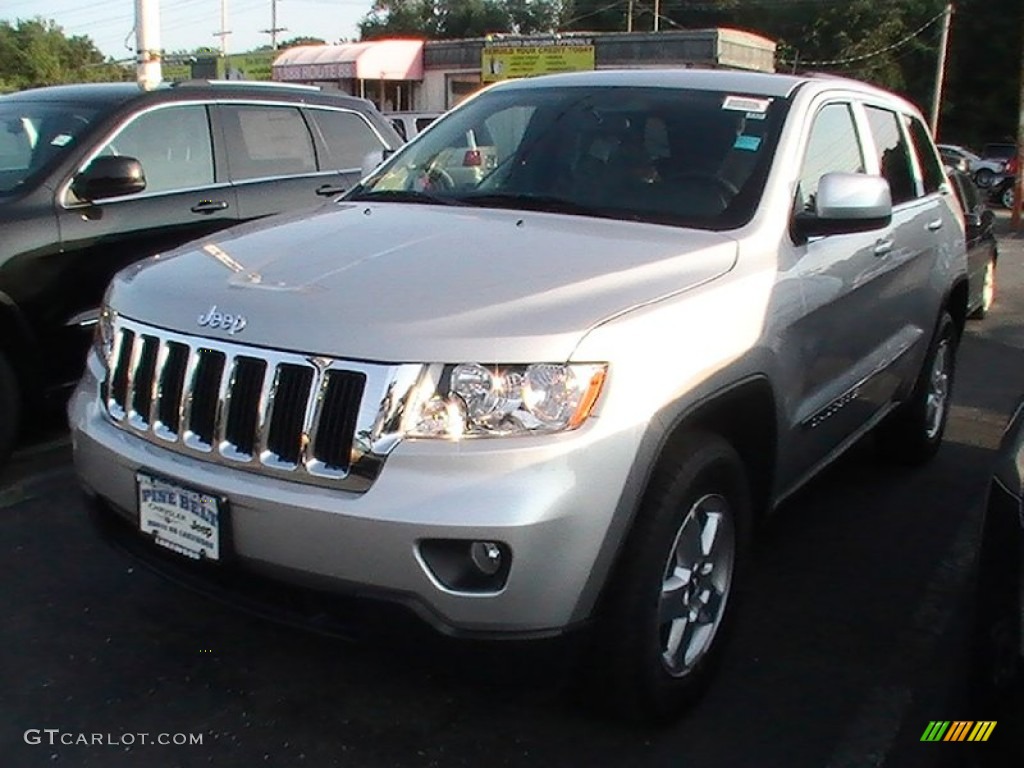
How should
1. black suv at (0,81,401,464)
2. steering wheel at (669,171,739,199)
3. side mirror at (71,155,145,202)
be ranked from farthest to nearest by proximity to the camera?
1. side mirror at (71,155,145,202)
2. black suv at (0,81,401,464)
3. steering wheel at (669,171,739,199)

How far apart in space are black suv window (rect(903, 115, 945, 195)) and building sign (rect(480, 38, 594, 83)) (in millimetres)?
30020

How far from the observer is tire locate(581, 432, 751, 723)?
2.82 meters

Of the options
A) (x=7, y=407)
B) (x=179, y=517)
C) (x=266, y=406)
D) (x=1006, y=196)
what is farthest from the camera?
(x=1006, y=196)

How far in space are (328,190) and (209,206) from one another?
2.98 ft

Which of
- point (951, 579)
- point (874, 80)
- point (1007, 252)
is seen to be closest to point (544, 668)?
point (951, 579)

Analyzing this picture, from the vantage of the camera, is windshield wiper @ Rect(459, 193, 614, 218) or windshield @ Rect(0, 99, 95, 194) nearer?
windshield wiper @ Rect(459, 193, 614, 218)

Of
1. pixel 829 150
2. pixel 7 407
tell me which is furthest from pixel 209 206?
pixel 829 150

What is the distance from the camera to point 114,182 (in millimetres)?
5266

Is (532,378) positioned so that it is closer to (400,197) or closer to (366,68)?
(400,197)

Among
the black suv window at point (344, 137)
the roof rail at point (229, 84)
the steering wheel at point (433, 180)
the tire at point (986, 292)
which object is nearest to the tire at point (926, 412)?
the steering wheel at point (433, 180)

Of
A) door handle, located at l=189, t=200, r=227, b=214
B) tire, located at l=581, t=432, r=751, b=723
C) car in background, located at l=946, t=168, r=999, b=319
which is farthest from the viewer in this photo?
car in background, located at l=946, t=168, r=999, b=319

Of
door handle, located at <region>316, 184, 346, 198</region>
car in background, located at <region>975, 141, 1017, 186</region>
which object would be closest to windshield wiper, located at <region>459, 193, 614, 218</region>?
door handle, located at <region>316, 184, 346, 198</region>

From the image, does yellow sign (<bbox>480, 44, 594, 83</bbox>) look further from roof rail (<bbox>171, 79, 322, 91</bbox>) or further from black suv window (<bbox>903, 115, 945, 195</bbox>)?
black suv window (<bbox>903, 115, 945, 195</bbox>)

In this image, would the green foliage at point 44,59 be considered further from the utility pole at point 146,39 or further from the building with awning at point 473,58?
the utility pole at point 146,39
